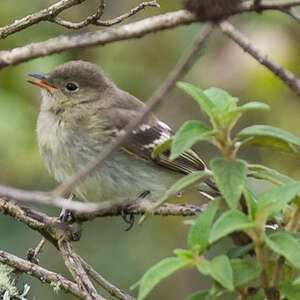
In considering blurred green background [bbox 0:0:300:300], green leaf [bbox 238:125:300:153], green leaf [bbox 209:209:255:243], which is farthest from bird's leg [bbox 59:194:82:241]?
blurred green background [bbox 0:0:300:300]

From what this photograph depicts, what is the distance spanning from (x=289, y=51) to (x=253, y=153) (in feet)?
Answer: 3.09

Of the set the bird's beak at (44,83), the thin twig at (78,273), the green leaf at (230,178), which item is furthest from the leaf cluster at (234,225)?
the bird's beak at (44,83)

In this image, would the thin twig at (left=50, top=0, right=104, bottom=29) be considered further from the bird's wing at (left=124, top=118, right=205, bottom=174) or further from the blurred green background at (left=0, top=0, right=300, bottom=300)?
the blurred green background at (left=0, top=0, right=300, bottom=300)

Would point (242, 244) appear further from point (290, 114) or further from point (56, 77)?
point (290, 114)

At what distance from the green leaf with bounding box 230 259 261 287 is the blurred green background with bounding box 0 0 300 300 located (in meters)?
3.24

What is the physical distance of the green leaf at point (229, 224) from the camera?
6.03 feet

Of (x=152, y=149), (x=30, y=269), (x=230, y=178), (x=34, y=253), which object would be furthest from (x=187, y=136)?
(x=152, y=149)

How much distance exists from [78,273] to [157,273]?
31.5 inches

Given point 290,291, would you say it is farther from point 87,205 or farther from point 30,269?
point 30,269

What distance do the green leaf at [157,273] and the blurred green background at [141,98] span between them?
131 inches

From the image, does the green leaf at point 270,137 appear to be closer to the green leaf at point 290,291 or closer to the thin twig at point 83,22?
the green leaf at point 290,291

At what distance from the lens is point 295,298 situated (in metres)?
1.96

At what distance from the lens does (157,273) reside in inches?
72.6

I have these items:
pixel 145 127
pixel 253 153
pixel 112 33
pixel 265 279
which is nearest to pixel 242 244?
pixel 265 279
